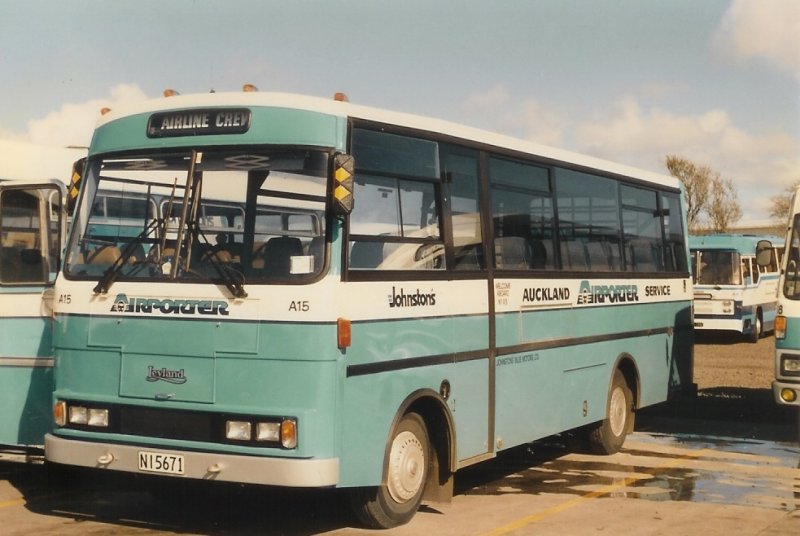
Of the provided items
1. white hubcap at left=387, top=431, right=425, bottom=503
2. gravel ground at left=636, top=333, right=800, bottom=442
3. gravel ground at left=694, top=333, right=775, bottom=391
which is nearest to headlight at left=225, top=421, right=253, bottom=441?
white hubcap at left=387, top=431, right=425, bottom=503

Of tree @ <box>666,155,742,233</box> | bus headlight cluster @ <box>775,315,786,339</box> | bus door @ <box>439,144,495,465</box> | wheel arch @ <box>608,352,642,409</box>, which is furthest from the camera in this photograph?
tree @ <box>666,155,742,233</box>

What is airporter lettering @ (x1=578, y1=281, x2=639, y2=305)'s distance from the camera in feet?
41.3

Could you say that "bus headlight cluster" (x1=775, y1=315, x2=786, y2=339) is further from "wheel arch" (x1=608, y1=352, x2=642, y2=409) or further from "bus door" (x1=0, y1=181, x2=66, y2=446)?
"bus door" (x1=0, y1=181, x2=66, y2=446)

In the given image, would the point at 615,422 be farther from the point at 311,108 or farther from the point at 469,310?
the point at 311,108

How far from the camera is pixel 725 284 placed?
31.8 meters

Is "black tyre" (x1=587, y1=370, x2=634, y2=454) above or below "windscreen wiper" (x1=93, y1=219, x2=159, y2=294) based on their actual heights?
below

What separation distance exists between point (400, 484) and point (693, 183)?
75.5 metres

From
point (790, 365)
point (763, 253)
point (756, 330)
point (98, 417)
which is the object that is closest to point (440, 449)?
point (98, 417)

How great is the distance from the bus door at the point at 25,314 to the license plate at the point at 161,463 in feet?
6.30

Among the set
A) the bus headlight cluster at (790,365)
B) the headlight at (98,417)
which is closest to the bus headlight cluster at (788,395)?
the bus headlight cluster at (790,365)

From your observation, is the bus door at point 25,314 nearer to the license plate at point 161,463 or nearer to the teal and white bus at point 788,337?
the license plate at point 161,463

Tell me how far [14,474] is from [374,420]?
15.9ft

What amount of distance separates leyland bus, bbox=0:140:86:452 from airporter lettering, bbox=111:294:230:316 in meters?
1.55

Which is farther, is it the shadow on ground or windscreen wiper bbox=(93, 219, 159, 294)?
the shadow on ground
